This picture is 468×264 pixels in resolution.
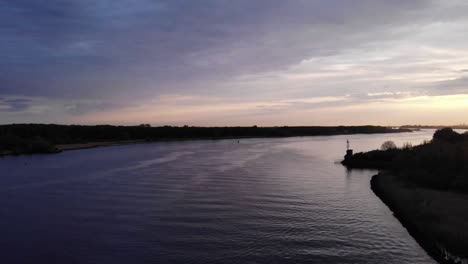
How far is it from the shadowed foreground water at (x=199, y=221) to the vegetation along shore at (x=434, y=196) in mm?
889

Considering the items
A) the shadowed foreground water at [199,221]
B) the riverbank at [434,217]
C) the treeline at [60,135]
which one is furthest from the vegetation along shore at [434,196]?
the treeline at [60,135]

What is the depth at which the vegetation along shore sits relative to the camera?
1872 cm

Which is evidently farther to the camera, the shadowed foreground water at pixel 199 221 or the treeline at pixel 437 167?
the treeline at pixel 437 167

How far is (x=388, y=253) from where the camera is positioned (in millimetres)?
19516

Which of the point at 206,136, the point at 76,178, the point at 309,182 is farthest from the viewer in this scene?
the point at 206,136

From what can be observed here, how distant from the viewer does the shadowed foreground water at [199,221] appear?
19.2m

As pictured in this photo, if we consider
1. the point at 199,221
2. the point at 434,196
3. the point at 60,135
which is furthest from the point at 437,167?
the point at 60,135

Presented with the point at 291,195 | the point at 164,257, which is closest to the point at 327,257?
the point at 164,257

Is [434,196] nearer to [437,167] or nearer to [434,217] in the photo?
[434,217]

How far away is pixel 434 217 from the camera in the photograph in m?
22.2

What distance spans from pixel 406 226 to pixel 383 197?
31.2ft

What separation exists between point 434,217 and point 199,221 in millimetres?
13398

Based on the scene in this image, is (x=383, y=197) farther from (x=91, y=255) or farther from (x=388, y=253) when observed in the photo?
(x=91, y=255)

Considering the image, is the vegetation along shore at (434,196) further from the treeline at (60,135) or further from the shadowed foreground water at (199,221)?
the treeline at (60,135)
